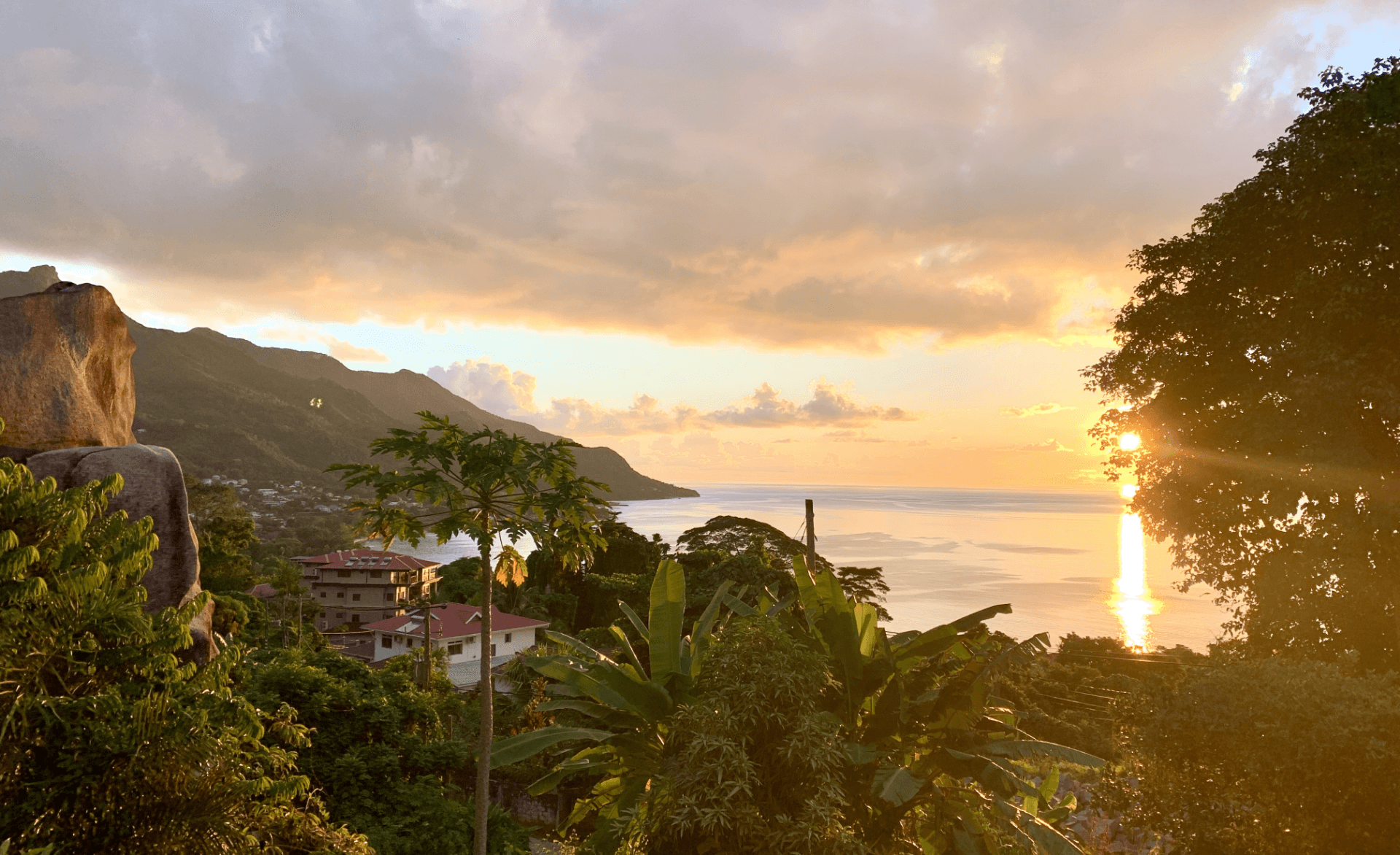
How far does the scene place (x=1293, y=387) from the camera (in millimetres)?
15789

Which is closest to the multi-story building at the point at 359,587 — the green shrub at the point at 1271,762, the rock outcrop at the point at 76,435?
the rock outcrop at the point at 76,435

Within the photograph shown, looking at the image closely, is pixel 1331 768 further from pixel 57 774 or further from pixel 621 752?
pixel 57 774

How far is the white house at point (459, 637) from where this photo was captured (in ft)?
182

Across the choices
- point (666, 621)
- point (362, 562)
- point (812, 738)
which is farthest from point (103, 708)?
point (362, 562)

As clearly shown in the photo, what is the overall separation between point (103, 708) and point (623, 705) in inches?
234

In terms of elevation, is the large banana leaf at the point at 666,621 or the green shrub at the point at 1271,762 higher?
the large banana leaf at the point at 666,621

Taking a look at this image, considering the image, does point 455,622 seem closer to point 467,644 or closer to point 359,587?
point 467,644

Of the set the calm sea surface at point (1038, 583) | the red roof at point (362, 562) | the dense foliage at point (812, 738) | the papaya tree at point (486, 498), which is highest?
the papaya tree at point (486, 498)

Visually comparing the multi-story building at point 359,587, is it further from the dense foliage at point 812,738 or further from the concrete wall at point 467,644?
the dense foliage at point 812,738

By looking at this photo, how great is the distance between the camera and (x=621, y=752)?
9.04 meters

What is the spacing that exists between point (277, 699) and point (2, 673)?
9.47m

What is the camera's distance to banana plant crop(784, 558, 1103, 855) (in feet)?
25.2

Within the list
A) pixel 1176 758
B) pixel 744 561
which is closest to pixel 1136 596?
pixel 744 561

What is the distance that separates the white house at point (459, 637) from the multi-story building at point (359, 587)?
19758mm
